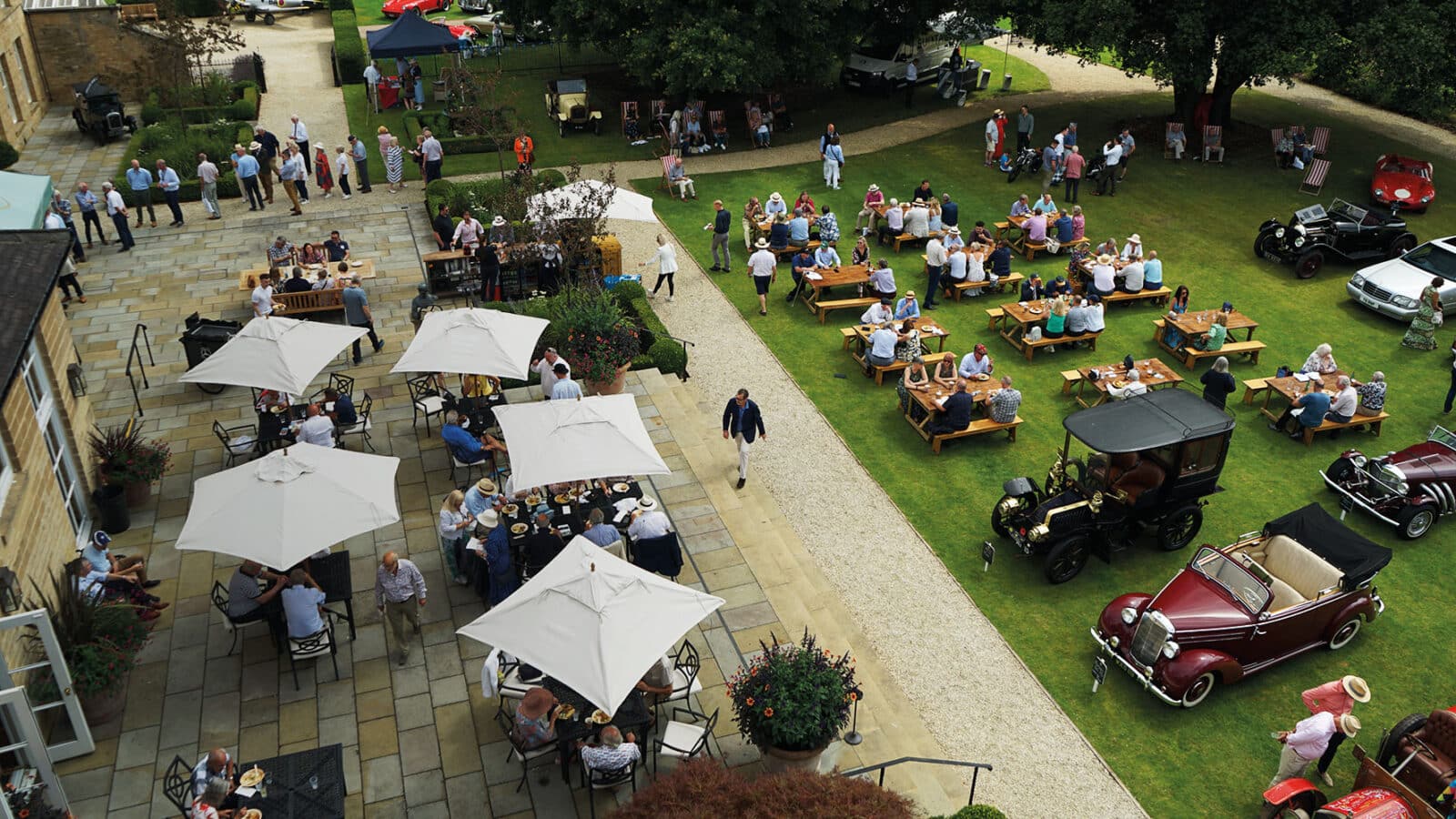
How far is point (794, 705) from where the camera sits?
1048 centimetres

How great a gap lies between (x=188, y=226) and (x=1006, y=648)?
2099 centimetres

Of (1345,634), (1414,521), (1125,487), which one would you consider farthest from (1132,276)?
(1345,634)

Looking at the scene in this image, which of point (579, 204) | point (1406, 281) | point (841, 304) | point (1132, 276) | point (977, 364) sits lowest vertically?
point (841, 304)

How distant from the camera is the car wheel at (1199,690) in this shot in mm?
12578

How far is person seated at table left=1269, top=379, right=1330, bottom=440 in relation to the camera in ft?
57.9

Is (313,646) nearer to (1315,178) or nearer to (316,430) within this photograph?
(316,430)

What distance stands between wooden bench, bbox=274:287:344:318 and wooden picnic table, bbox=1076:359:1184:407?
13.8m

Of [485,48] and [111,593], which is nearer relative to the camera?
[111,593]

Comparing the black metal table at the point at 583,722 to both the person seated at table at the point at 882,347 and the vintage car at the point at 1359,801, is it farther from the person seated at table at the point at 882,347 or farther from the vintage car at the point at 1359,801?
the person seated at table at the point at 882,347

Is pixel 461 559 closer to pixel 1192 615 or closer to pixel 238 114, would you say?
pixel 1192 615

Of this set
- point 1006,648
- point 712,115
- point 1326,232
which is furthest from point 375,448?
point 1326,232

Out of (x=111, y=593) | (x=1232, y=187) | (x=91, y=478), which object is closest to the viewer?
(x=111, y=593)

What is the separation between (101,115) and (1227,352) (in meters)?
31.2

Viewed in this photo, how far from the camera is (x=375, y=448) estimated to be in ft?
54.2
